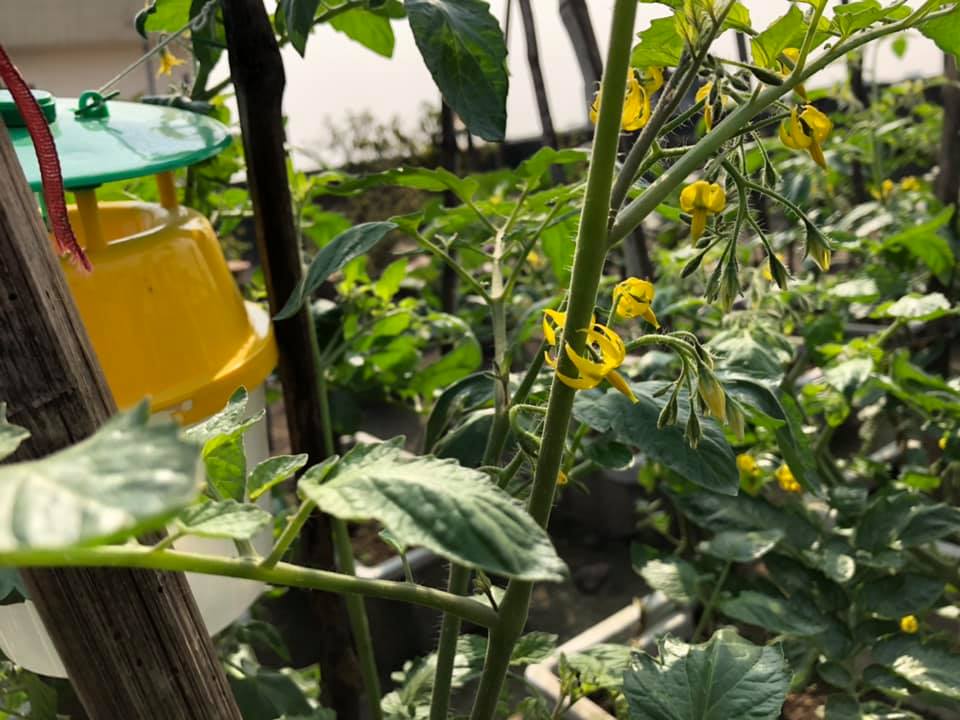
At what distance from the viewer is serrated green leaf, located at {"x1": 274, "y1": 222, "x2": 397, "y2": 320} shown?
0.63 metres

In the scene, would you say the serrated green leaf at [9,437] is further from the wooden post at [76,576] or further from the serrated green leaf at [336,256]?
the serrated green leaf at [336,256]

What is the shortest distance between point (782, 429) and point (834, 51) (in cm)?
30

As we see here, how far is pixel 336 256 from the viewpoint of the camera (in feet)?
2.10

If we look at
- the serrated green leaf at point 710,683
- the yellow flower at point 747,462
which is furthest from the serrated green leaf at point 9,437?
the yellow flower at point 747,462

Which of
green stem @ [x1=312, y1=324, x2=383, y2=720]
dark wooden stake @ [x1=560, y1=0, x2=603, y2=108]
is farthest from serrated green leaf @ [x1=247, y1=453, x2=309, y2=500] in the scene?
dark wooden stake @ [x1=560, y1=0, x2=603, y2=108]

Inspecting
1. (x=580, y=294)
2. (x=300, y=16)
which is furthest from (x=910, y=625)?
(x=300, y=16)

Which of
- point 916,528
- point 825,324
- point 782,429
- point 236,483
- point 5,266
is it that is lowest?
point 916,528

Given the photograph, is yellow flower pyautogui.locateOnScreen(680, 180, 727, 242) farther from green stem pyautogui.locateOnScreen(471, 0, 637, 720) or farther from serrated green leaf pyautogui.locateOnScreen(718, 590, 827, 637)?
serrated green leaf pyautogui.locateOnScreen(718, 590, 827, 637)

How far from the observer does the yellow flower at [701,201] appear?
1.72 ft

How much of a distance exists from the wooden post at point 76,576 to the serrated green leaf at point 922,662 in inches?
29.6

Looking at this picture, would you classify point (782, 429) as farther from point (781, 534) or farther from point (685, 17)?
point (781, 534)

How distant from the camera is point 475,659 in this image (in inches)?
32.3

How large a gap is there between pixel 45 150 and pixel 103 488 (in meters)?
0.36

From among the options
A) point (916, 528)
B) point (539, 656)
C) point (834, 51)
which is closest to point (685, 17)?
point (834, 51)
